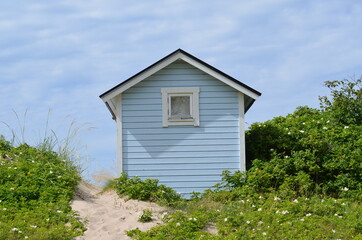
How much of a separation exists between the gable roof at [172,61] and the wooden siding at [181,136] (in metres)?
0.28

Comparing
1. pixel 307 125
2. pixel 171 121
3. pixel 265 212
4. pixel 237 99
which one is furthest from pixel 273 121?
pixel 265 212

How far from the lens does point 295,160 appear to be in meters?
14.7

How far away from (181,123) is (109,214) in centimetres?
367

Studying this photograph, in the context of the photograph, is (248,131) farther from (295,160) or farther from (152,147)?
(152,147)

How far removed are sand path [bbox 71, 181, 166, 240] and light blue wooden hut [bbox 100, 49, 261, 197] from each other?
1.30 meters

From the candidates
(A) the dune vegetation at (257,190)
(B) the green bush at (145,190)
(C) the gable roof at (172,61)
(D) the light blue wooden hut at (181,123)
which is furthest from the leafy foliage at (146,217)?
(C) the gable roof at (172,61)

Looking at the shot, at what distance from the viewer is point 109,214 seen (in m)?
12.3

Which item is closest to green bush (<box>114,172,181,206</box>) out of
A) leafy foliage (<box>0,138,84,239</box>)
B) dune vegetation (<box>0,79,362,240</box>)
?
dune vegetation (<box>0,79,362,240</box>)

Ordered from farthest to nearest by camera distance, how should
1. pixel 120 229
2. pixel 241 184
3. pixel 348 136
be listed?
pixel 348 136
pixel 241 184
pixel 120 229

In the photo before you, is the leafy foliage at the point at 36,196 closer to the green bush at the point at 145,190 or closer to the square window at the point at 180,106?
the green bush at the point at 145,190

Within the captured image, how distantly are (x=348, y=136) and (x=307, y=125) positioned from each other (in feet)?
4.78

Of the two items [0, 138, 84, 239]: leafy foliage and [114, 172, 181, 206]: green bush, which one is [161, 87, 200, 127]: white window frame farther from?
[0, 138, 84, 239]: leafy foliage

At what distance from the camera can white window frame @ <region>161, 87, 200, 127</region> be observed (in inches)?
581

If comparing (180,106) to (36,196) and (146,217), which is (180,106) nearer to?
(146,217)
